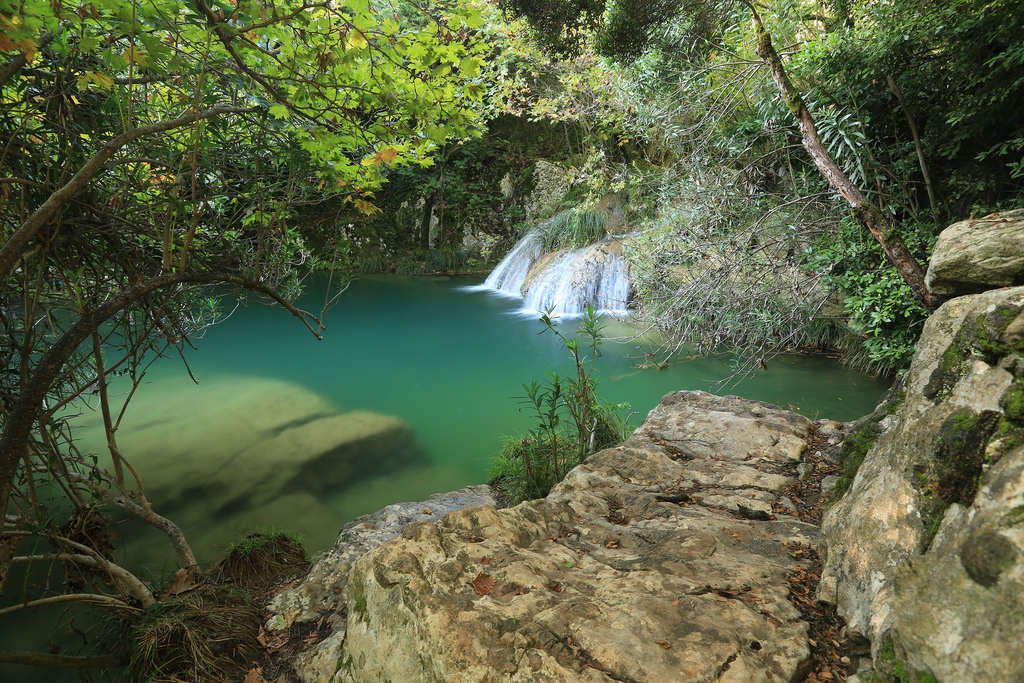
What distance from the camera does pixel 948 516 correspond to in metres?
1.28

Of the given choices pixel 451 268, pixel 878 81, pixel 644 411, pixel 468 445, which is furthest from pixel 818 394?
pixel 451 268

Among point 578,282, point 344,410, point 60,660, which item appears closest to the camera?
point 60,660

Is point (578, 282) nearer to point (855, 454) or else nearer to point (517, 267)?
point (517, 267)

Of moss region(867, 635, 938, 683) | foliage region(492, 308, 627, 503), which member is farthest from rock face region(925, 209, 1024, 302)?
foliage region(492, 308, 627, 503)

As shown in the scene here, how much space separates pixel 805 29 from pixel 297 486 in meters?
6.82

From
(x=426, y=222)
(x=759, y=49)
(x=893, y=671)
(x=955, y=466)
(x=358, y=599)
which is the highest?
(x=426, y=222)

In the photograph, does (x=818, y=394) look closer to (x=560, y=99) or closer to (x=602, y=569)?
(x=602, y=569)

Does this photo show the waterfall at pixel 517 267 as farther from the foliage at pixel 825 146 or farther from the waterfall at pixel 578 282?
the foliage at pixel 825 146

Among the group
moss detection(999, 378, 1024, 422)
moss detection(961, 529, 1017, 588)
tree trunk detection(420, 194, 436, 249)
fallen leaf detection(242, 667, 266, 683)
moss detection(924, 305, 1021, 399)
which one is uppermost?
tree trunk detection(420, 194, 436, 249)

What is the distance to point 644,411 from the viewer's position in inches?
237

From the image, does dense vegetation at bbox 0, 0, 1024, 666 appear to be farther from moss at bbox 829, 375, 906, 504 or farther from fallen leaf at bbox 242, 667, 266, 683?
moss at bbox 829, 375, 906, 504

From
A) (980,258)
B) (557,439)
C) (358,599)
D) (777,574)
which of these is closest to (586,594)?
(777,574)

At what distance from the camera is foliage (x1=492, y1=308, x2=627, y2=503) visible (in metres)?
3.69

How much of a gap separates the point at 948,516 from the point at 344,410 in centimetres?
620
